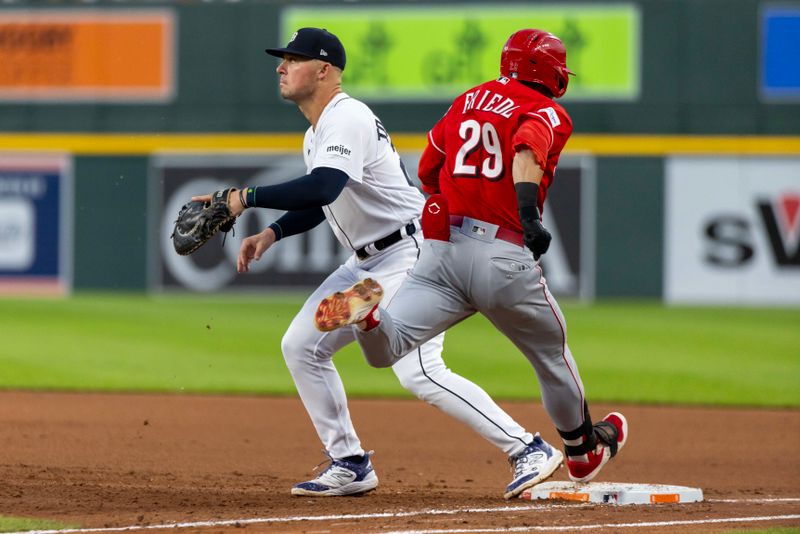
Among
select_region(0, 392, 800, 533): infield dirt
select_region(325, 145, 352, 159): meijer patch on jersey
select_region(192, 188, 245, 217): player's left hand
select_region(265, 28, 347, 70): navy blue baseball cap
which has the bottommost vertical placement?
select_region(0, 392, 800, 533): infield dirt

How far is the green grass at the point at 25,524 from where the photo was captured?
14.5ft

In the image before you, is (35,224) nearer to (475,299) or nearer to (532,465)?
(532,465)

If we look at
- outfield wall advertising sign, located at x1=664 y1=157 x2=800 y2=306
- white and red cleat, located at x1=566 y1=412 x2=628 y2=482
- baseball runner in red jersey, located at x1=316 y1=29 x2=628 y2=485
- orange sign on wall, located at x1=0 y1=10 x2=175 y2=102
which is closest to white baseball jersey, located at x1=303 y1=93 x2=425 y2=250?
baseball runner in red jersey, located at x1=316 y1=29 x2=628 y2=485

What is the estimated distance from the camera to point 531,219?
4.66 metres

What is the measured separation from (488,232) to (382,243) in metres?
0.74

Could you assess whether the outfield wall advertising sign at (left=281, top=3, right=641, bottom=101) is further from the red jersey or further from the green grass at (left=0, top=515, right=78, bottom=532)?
the green grass at (left=0, top=515, right=78, bottom=532)

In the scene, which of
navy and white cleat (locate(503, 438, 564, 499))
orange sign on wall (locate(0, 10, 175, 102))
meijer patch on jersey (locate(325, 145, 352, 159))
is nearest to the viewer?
meijer patch on jersey (locate(325, 145, 352, 159))

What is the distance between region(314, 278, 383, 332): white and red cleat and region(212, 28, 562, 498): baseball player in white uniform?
818 millimetres

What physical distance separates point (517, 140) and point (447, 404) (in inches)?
49.9

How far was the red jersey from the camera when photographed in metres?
4.88

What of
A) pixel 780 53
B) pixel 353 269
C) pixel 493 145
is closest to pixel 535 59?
pixel 493 145

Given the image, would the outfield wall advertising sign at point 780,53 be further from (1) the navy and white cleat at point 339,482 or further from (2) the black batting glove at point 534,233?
(2) the black batting glove at point 534,233

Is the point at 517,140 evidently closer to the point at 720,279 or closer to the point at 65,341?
the point at 65,341

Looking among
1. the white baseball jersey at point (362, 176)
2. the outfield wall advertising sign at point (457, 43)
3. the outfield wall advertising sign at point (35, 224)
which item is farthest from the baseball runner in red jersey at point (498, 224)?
the outfield wall advertising sign at point (35, 224)
